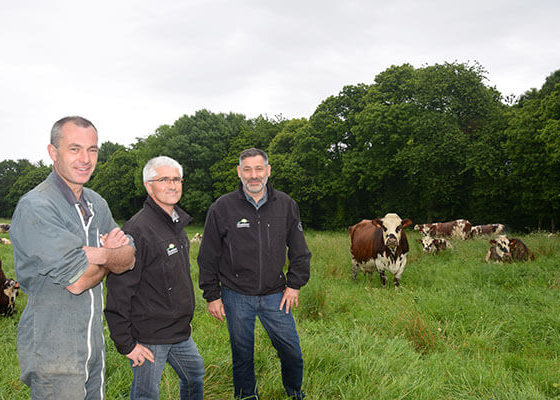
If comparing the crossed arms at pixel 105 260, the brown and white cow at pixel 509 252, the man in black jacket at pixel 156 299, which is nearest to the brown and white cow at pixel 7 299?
the man in black jacket at pixel 156 299

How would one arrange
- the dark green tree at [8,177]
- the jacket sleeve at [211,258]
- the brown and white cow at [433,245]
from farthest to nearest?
the dark green tree at [8,177]
the brown and white cow at [433,245]
the jacket sleeve at [211,258]

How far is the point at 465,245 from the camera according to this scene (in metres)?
13.9

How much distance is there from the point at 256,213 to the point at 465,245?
12.5m

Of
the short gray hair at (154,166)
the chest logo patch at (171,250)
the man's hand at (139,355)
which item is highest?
the short gray hair at (154,166)

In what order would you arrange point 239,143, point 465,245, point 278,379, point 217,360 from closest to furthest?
point 278,379, point 217,360, point 465,245, point 239,143

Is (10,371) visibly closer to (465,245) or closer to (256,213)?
(256,213)

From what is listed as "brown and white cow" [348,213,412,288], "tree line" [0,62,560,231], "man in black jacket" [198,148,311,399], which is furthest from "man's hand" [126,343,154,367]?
"tree line" [0,62,560,231]

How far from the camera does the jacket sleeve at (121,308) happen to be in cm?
259

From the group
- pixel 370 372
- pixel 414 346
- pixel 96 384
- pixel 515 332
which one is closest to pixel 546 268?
pixel 515 332

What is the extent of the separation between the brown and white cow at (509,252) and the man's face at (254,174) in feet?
30.6

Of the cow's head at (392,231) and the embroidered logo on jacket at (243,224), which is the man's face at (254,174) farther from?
the cow's head at (392,231)

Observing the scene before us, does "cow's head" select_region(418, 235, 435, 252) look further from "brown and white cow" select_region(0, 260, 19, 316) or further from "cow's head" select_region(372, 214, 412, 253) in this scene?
"brown and white cow" select_region(0, 260, 19, 316)

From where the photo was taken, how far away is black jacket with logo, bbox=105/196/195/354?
2.61m

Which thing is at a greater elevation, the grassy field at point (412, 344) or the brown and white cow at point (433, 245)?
the grassy field at point (412, 344)
